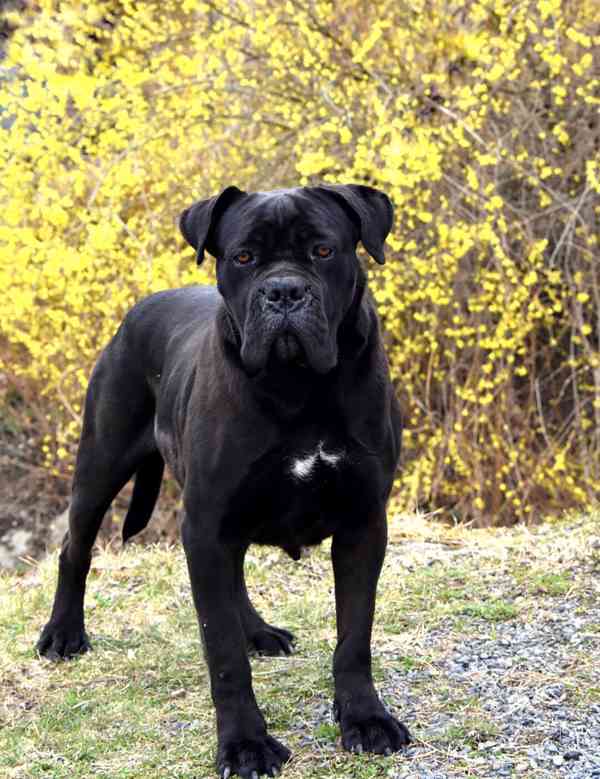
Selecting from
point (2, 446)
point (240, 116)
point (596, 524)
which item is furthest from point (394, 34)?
point (2, 446)

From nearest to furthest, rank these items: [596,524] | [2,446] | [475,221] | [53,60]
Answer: [596,524]
[475,221]
[53,60]
[2,446]

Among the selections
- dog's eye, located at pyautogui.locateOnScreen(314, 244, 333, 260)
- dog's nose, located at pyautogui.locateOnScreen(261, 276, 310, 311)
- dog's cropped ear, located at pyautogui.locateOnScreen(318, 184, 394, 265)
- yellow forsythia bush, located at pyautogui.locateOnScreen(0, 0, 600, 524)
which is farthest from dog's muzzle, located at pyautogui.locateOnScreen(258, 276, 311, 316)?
yellow forsythia bush, located at pyautogui.locateOnScreen(0, 0, 600, 524)

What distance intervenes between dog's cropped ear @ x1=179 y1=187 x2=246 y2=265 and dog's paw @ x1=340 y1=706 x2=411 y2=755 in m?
1.51

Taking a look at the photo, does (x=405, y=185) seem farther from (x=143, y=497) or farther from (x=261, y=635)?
(x=261, y=635)

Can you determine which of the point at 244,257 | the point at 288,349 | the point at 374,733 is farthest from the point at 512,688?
the point at 244,257

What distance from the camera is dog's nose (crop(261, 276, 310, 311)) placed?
3.46 m

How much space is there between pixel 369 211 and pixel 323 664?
173cm

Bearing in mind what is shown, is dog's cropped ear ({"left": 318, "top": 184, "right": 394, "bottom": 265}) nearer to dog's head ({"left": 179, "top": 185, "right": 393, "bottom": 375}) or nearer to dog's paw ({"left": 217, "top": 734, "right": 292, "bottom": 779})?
dog's head ({"left": 179, "top": 185, "right": 393, "bottom": 375})

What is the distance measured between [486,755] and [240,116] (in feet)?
20.9

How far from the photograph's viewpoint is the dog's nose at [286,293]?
3459 mm

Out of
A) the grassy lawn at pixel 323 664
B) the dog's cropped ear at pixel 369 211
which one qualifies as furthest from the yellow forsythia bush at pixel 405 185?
the dog's cropped ear at pixel 369 211

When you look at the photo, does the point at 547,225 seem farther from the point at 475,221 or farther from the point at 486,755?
the point at 486,755

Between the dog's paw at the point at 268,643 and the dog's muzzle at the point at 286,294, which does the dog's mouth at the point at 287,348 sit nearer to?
the dog's muzzle at the point at 286,294

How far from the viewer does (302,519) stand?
12.0 ft
